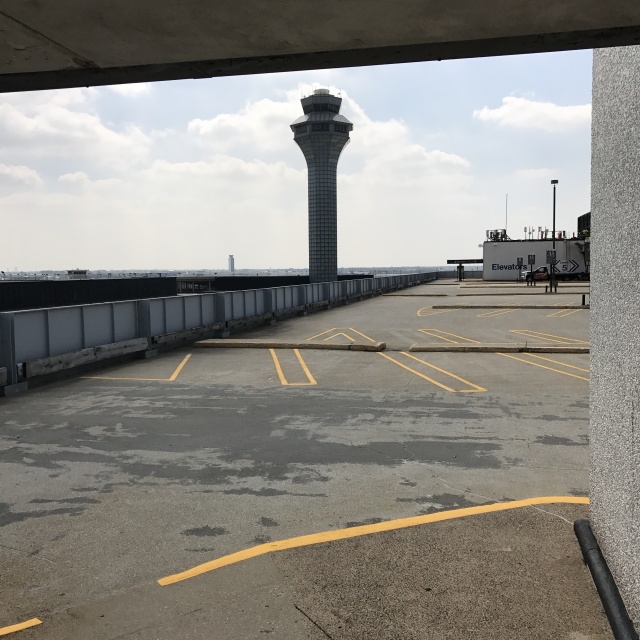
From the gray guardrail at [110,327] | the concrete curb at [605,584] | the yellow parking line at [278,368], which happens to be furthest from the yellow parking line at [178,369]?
the concrete curb at [605,584]

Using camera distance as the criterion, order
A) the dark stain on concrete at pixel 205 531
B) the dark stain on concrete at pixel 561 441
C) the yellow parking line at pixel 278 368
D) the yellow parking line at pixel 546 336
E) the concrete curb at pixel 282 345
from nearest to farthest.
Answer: the dark stain on concrete at pixel 205 531
the dark stain on concrete at pixel 561 441
the yellow parking line at pixel 278 368
the concrete curb at pixel 282 345
the yellow parking line at pixel 546 336

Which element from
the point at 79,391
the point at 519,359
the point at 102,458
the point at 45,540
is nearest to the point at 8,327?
the point at 79,391

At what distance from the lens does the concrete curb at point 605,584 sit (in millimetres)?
3927

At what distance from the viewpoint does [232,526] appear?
19.5 feet

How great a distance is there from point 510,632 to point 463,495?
264cm

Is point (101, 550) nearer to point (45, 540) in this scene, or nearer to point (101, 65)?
point (45, 540)

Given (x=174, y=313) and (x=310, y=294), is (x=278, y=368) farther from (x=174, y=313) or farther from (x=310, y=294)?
(x=310, y=294)

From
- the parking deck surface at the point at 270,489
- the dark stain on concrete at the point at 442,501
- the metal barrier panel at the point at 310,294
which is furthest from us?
the metal barrier panel at the point at 310,294

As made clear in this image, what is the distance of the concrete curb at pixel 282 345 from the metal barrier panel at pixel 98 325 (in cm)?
402

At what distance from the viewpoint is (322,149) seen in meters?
103

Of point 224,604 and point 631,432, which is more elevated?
point 631,432

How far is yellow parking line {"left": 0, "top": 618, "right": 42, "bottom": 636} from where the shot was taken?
167 inches

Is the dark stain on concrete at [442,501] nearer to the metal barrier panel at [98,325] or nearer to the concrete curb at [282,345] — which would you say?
the metal barrier panel at [98,325]

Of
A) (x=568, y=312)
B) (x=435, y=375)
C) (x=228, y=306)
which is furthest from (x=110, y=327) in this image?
(x=568, y=312)
